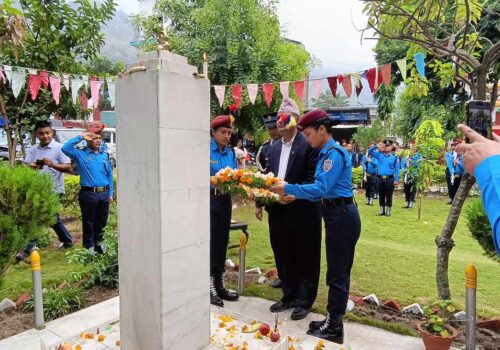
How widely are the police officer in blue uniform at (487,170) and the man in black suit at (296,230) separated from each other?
250cm

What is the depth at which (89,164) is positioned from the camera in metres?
5.32

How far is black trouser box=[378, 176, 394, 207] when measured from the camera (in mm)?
9844

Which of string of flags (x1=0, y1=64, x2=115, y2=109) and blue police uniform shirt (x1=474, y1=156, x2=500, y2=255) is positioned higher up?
string of flags (x1=0, y1=64, x2=115, y2=109)

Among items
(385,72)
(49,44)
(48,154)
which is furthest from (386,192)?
(49,44)

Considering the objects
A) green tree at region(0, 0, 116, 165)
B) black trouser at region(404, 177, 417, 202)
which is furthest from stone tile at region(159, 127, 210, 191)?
black trouser at region(404, 177, 417, 202)

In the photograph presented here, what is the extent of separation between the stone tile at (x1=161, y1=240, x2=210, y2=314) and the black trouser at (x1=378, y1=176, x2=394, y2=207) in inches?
315

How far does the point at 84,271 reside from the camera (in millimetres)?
4379

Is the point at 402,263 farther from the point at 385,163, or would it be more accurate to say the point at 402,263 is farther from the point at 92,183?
the point at 385,163

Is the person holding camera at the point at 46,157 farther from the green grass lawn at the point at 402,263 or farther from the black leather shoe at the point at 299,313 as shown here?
the black leather shoe at the point at 299,313

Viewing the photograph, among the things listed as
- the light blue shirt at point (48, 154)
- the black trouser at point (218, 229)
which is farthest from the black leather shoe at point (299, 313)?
the light blue shirt at point (48, 154)

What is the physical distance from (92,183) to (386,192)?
7.37m

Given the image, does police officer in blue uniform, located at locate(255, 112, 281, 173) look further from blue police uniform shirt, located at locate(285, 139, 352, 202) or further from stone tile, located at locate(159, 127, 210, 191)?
stone tile, located at locate(159, 127, 210, 191)

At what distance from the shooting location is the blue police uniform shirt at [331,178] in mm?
3158

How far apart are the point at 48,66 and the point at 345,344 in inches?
230
